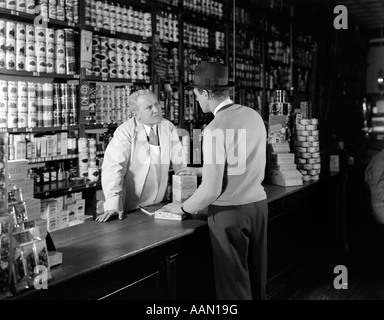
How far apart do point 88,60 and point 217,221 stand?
2.10 metres

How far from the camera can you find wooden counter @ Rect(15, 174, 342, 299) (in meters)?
1.93

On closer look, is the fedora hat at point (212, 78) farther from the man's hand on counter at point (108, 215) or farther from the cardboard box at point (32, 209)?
the cardboard box at point (32, 209)

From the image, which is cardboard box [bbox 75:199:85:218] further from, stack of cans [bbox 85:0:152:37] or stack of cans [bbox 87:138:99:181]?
stack of cans [bbox 85:0:152:37]

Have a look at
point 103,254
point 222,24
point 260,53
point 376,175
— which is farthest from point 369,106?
point 103,254

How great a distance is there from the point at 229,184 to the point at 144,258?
644 mm

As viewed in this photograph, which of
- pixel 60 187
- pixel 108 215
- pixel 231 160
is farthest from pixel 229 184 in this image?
pixel 60 187

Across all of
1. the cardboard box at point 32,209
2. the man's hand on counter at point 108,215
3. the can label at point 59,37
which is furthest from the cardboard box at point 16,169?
the can label at point 59,37

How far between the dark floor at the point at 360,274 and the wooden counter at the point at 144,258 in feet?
1.52

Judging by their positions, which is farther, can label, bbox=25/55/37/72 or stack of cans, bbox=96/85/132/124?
stack of cans, bbox=96/85/132/124

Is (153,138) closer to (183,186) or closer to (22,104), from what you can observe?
(183,186)

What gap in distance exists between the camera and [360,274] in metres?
4.39

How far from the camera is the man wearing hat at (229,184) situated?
8.16ft

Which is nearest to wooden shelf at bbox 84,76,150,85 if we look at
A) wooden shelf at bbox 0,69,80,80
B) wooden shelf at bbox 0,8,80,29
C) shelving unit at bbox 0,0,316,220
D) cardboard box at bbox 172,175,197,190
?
shelving unit at bbox 0,0,316,220

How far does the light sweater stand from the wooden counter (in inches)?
8.9
